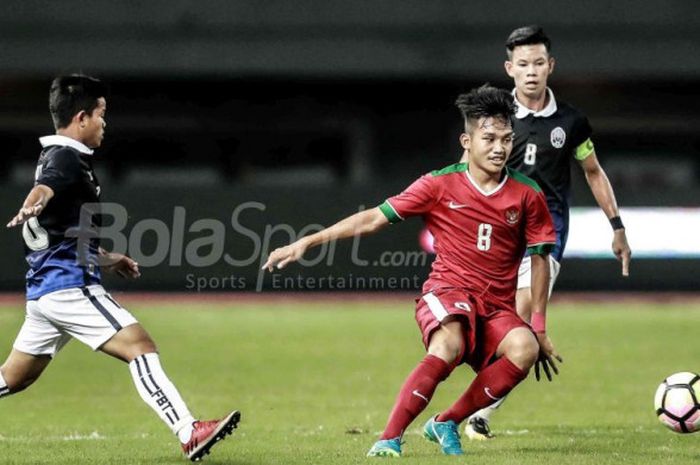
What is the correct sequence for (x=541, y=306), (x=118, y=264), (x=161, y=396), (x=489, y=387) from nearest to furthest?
(x=161, y=396) < (x=489, y=387) < (x=118, y=264) < (x=541, y=306)

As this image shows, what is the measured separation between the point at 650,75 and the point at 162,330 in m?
11.4

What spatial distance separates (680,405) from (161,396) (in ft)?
9.58

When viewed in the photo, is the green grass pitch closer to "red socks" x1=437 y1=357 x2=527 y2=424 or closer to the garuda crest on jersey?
"red socks" x1=437 y1=357 x2=527 y2=424

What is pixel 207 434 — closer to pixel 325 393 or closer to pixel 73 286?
pixel 73 286

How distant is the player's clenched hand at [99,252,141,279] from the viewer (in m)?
7.07

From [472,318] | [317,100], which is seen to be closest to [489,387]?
[472,318]

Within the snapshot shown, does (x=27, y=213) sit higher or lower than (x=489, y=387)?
higher

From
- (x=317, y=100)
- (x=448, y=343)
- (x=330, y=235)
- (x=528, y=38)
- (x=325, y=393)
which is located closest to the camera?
(x=330, y=235)

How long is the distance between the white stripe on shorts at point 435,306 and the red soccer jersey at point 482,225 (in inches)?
2.9

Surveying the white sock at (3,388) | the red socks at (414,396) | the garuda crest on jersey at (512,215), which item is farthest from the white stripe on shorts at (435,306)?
the white sock at (3,388)

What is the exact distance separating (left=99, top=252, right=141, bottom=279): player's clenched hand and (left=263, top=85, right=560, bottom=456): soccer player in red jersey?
1247 millimetres

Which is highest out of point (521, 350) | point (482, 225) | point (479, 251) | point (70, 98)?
point (70, 98)

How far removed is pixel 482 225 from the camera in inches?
279

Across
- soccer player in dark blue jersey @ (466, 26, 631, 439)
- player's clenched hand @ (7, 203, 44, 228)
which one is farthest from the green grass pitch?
player's clenched hand @ (7, 203, 44, 228)
